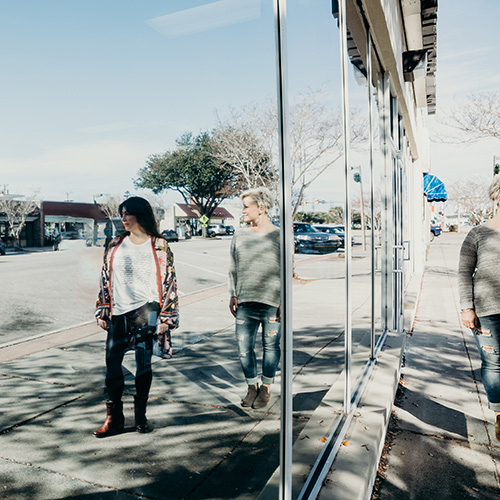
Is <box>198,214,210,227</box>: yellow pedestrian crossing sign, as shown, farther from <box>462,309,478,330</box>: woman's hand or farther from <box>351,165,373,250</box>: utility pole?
<box>462,309,478,330</box>: woman's hand

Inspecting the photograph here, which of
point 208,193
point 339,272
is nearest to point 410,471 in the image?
point 339,272

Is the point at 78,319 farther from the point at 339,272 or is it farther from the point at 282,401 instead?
A: the point at 339,272

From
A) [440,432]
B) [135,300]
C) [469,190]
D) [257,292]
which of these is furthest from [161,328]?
[469,190]

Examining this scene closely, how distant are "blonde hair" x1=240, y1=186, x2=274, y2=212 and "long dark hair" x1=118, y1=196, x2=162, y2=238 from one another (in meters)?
0.40

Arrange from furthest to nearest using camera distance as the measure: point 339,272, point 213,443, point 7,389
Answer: point 339,272
point 213,443
point 7,389

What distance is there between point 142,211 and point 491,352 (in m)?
2.91

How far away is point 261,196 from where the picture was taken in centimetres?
180

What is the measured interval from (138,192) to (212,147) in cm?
33

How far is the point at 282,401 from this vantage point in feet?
6.54

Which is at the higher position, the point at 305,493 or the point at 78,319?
the point at 78,319

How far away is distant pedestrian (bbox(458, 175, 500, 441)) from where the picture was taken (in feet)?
10.7

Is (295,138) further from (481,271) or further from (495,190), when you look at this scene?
(495,190)

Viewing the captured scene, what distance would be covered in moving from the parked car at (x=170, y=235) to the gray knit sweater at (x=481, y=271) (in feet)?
8.12

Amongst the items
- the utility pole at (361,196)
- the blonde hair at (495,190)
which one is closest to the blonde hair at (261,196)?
the utility pole at (361,196)
